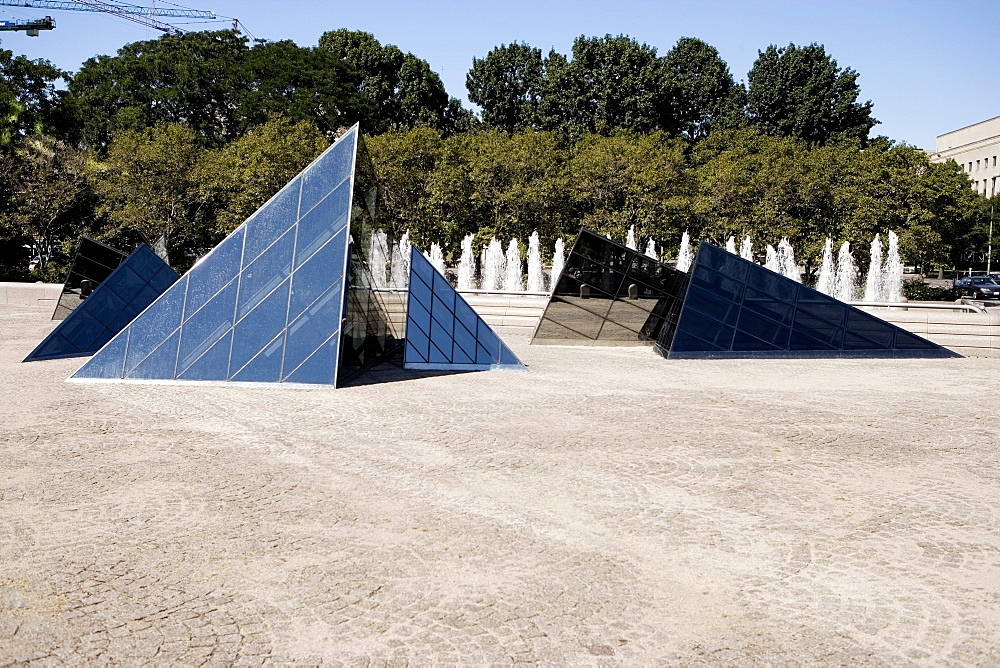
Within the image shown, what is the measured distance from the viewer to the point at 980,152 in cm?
10056

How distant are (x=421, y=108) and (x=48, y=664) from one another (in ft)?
236

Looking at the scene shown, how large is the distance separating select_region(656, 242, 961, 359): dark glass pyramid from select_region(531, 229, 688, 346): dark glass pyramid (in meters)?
0.58

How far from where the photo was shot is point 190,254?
2050 inches

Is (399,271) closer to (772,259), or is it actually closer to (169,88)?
(772,259)

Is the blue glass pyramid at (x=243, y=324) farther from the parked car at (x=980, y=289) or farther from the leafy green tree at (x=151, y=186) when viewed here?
the parked car at (x=980, y=289)

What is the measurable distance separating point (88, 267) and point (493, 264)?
59.1ft

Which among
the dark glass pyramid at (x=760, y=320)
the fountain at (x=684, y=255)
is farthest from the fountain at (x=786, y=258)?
the dark glass pyramid at (x=760, y=320)

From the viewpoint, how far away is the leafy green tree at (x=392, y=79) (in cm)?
7400

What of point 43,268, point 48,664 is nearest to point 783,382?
point 48,664

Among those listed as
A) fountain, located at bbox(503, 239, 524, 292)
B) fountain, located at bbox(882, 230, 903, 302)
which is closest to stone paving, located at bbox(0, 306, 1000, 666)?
fountain, located at bbox(882, 230, 903, 302)

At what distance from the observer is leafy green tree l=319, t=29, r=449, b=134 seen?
243 ft

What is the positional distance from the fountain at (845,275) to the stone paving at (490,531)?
78.0 feet

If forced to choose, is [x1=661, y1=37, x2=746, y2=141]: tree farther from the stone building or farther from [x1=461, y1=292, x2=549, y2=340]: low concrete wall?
[x1=461, y1=292, x2=549, y2=340]: low concrete wall

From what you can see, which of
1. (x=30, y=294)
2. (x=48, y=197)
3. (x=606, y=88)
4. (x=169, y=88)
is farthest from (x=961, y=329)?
(x=169, y=88)
